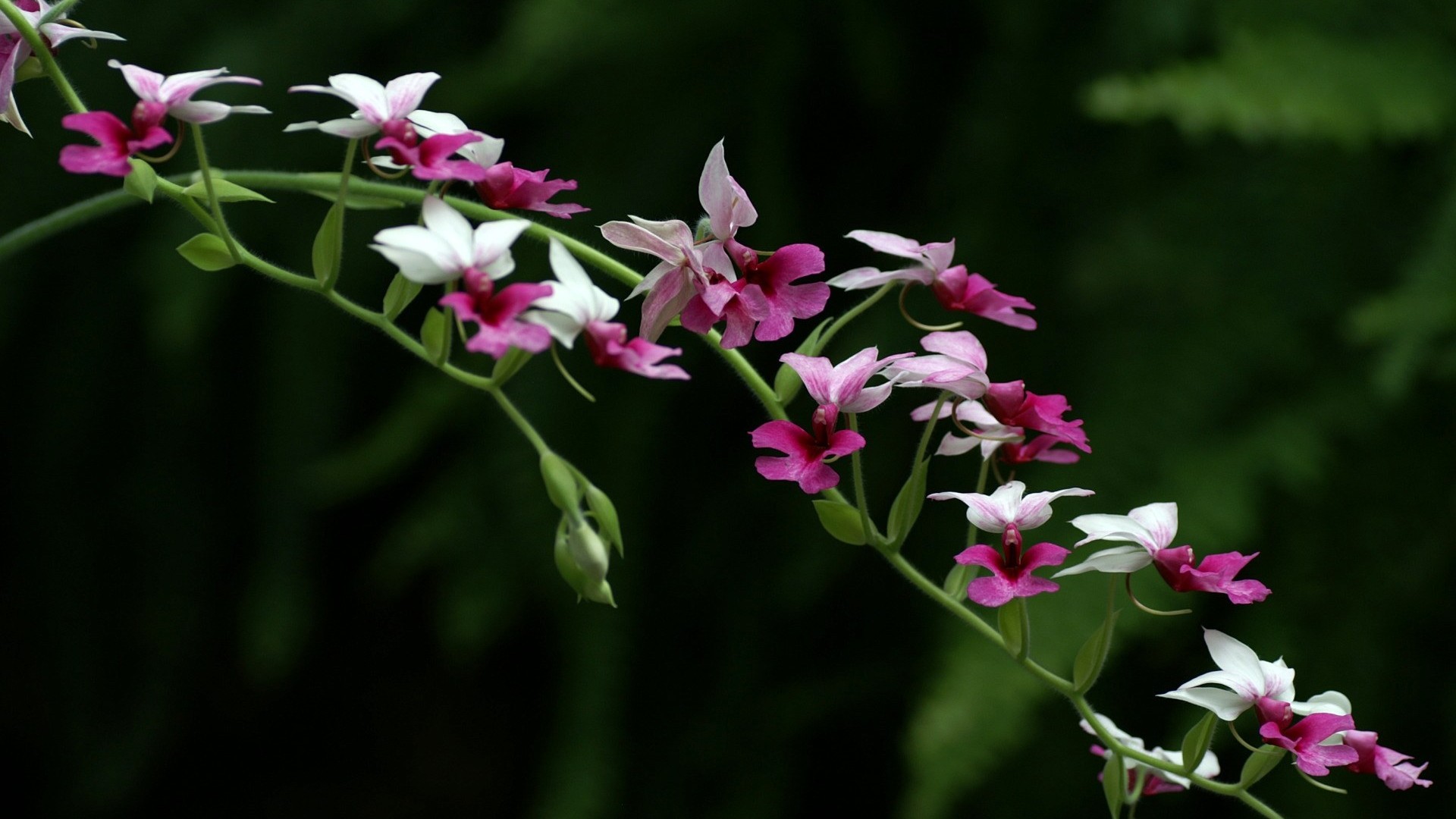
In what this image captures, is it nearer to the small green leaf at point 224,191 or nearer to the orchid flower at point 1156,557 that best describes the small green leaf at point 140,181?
the small green leaf at point 224,191

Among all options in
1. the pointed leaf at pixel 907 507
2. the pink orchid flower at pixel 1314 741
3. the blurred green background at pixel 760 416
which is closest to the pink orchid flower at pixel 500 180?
the pointed leaf at pixel 907 507

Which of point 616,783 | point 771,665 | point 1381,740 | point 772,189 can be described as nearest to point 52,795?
point 616,783

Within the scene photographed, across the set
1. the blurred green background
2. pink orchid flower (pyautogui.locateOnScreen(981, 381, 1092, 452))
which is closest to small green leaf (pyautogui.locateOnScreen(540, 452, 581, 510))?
pink orchid flower (pyautogui.locateOnScreen(981, 381, 1092, 452))

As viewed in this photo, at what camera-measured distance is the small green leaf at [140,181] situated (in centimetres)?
27

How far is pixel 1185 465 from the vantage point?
3.18 feet

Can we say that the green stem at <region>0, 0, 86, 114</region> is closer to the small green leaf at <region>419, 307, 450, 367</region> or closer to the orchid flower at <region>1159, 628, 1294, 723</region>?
the small green leaf at <region>419, 307, 450, 367</region>

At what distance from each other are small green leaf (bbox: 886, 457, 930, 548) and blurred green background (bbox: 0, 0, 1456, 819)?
1.94ft

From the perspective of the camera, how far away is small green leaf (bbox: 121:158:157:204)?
268 millimetres

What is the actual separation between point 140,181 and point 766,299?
148 millimetres

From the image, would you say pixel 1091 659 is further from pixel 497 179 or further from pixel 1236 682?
pixel 497 179

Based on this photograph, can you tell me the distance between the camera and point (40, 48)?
286mm

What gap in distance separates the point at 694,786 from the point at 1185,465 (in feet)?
1.97

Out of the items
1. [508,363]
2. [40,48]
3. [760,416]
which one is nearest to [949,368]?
[508,363]

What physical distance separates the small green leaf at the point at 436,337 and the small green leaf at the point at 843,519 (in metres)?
0.10
